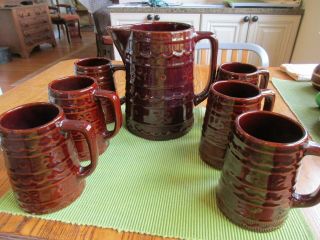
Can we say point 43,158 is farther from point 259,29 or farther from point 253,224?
point 259,29

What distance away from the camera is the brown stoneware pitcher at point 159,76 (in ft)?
1.40

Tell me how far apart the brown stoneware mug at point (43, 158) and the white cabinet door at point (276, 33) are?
5.34ft

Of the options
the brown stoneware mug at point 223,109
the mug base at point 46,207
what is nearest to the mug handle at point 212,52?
the brown stoneware mug at point 223,109

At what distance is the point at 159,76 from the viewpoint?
44 cm

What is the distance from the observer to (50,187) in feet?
1.07

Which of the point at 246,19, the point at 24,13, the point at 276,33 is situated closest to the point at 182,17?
the point at 246,19

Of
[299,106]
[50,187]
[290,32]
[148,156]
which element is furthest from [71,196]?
[290,32]

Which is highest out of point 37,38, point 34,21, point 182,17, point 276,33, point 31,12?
point 182,17

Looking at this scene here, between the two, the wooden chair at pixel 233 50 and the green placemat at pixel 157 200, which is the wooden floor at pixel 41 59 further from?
the green placemat at pixel 157 200

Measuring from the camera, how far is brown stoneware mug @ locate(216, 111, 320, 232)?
0.28 m

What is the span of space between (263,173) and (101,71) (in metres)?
0.35

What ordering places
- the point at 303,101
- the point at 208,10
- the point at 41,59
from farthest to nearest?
the point at 41,59 < the point at 208,10 < the point at 303,101

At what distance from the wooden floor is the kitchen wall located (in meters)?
2.46

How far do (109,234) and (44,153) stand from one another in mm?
126
